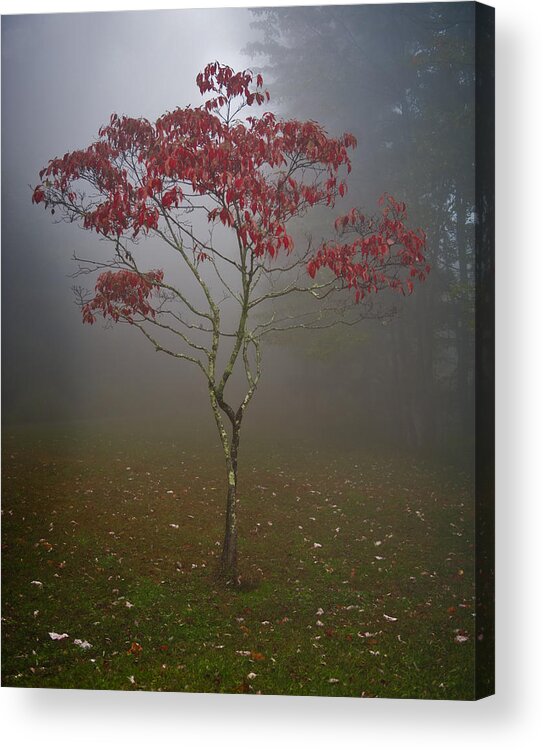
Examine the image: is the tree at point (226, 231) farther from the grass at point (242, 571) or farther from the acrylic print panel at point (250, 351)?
the grass at point (242, 571)

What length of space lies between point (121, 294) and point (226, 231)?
0.60 m

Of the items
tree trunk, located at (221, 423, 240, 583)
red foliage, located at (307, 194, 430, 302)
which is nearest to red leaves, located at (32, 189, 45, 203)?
red foliage, located at (307, 194, 430, 302)

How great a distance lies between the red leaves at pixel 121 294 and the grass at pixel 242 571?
602 millimetres

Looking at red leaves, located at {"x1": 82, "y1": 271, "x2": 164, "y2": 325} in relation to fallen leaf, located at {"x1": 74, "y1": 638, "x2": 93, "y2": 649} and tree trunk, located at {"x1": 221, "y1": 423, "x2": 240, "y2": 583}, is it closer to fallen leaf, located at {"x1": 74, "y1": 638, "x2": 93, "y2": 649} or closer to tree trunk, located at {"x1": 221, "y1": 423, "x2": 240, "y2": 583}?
tree trunk, located at {"x1": 221, "y1": 423, "x2": 240, "y2": 583}

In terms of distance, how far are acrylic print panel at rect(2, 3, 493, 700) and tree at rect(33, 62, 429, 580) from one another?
0.04 ft

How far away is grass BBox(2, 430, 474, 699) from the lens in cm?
331

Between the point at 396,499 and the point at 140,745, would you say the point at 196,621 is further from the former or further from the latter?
the point at 396,499

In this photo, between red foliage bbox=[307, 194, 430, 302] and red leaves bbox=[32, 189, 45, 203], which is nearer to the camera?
red foliage bbox=[307, 194, 430, 302]

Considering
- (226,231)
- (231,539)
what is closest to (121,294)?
(226,231)

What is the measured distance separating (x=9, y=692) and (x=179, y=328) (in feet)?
6.60

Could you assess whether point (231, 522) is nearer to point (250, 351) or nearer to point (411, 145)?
point (250, 351)

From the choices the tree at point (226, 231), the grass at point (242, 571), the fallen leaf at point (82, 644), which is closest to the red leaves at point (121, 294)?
the tree at point (226, 231)

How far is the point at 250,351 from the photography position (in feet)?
11.5

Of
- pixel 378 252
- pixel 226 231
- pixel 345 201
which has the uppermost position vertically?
pixel 345 201
